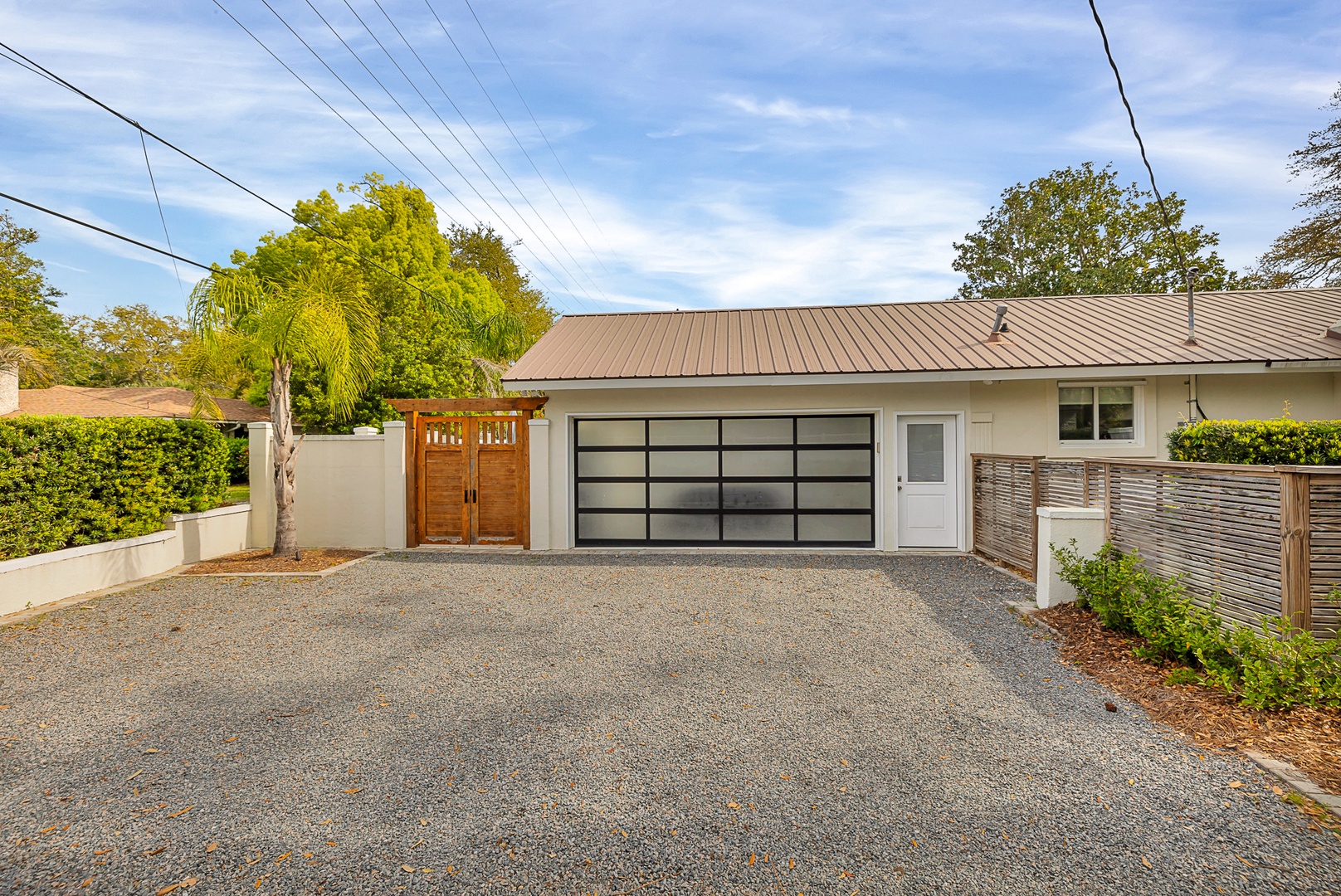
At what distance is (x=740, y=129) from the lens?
12.1 m

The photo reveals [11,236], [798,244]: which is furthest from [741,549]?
[11,236]

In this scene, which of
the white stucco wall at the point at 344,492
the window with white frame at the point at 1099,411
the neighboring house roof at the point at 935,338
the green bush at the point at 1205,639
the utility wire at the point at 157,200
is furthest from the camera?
the white stucco wall at the point at 344,492

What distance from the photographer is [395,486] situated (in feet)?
31.2

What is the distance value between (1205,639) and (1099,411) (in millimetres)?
6030

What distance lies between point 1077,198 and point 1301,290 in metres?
13.4

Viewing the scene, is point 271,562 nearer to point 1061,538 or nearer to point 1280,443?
point 1061,538

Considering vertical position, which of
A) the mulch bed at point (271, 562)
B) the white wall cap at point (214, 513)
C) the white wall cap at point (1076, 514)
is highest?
the white wall cap at point (1076, 514)

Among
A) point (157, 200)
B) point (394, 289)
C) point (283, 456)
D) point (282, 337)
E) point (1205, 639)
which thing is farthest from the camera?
point (394, 289)

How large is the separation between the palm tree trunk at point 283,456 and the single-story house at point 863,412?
298 cm

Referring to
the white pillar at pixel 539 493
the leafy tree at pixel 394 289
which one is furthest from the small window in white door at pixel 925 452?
the leafy tree at pixel 394 289

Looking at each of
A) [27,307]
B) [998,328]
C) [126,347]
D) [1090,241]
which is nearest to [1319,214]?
[1090,241]


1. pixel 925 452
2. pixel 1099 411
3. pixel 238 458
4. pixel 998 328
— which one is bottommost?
pixel 238 458

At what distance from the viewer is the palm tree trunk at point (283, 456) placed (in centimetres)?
842

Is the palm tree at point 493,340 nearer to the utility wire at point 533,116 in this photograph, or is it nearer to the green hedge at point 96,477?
the utility wire at point 533,116
